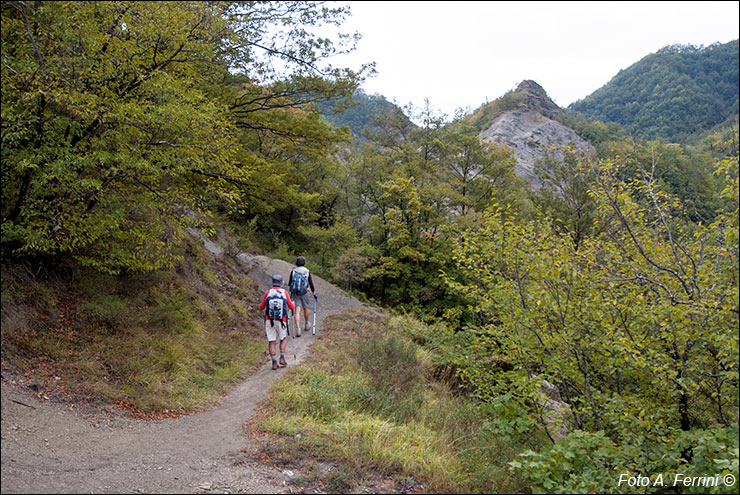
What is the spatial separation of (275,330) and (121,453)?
152 inches

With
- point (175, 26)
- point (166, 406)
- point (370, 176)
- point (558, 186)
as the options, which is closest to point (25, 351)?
point (166, 406)

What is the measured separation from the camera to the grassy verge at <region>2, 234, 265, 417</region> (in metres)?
5.86

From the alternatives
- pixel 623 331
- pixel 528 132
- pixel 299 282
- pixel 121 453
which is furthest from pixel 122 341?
pixel 528 132

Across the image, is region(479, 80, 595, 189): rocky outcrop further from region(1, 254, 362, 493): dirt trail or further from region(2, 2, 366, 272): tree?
region(1, 254, 362, 493): dirt trail

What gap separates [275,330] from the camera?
8.25 meters

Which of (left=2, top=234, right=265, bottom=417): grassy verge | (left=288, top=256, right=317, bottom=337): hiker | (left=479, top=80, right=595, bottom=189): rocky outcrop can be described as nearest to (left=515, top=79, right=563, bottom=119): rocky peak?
(left=479, top=80, right=595, bottom=189): rocky outcrop

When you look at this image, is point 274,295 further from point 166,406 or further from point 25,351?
point 25,351

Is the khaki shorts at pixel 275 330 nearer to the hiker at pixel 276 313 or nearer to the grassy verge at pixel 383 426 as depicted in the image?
the hiker at pixel 276 313

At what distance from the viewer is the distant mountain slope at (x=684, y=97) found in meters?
5.28

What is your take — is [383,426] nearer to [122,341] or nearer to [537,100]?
[122,341]

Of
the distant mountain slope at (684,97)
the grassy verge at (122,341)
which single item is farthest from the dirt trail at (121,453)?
the distant mountain slope at (684,97)

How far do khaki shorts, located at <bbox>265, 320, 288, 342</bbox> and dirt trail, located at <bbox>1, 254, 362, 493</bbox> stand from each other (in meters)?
2.12

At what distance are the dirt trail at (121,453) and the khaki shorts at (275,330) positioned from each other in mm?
2124

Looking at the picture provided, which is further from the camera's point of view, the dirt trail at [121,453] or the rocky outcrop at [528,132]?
the rocky outcrop at [528,132]
